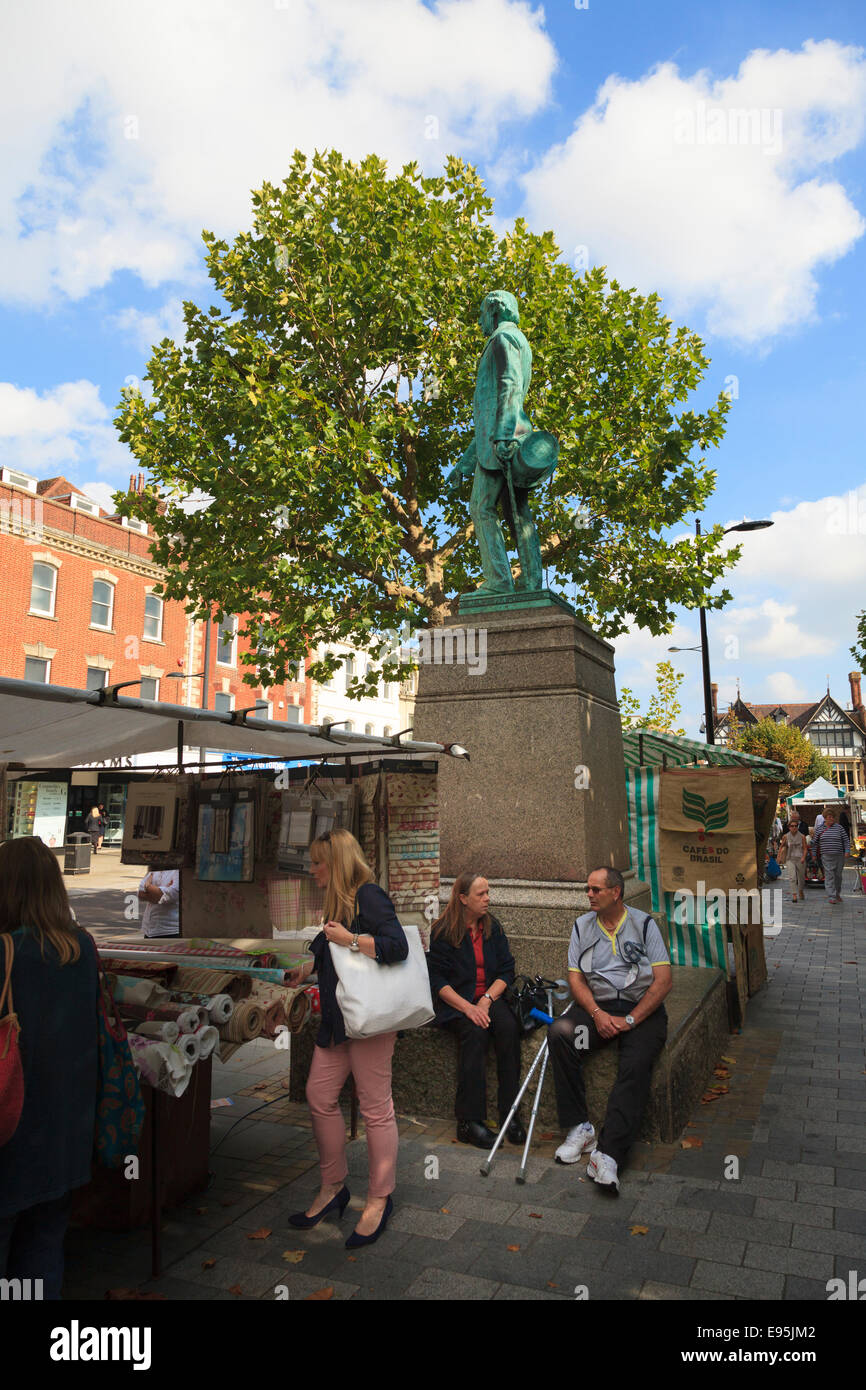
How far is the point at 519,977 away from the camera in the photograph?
589 centimetres

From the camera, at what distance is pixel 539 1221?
14.1 ft

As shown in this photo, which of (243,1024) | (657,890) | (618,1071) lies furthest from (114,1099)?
(657,890)

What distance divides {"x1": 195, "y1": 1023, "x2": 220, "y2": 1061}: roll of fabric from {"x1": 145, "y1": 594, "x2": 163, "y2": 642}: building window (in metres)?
32.1

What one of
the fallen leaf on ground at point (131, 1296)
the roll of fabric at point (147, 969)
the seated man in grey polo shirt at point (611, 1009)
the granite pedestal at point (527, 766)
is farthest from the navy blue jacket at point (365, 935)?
the granite pedestal at point (527, 766)

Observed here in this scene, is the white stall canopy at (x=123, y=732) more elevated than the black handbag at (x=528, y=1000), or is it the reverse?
the white stall canopy at (x=123, y=732)

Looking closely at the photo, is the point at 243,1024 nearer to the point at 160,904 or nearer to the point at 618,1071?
the point at 618,1071

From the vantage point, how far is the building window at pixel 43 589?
30.4 m

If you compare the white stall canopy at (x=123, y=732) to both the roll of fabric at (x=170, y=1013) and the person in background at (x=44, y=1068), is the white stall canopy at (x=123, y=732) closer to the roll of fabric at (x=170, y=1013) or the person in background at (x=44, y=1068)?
the person in background at (x=44, y=1068)

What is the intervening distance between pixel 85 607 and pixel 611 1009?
1204 inches

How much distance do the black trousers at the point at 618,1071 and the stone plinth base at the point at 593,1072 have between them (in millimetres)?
135

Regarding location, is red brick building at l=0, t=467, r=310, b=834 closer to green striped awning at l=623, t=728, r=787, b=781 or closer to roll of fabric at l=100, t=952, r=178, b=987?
green striped awning at l=623, t=728, r=787, b=781

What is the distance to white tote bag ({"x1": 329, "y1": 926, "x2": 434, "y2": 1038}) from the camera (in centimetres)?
413

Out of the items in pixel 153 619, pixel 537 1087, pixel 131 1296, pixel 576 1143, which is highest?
pixel 153 619
